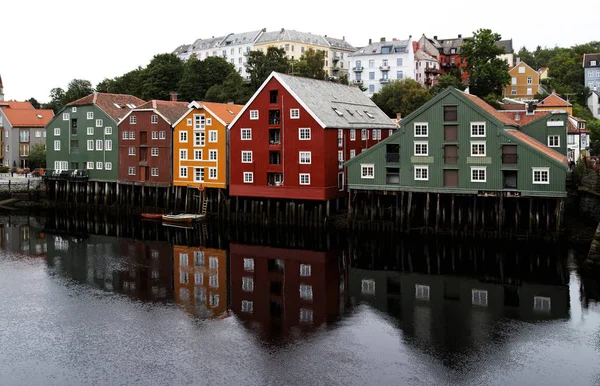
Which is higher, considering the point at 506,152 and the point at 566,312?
the point at 506,152

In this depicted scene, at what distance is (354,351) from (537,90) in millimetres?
67668

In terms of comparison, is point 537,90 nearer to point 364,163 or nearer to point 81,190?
point 364,163

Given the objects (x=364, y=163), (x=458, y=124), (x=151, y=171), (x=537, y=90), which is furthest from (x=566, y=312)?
(x=537, y=90)

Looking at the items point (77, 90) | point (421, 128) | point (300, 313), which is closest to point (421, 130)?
point (421, 128)

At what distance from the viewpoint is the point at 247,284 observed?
31312 millimetres

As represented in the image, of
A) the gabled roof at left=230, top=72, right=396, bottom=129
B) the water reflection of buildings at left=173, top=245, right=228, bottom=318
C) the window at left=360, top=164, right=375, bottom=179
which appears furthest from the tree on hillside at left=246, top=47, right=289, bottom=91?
the water reflection of buildings at left=173, top=245, right=228, bottom=318

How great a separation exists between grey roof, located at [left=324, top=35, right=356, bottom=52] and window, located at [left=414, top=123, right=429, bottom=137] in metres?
70.3

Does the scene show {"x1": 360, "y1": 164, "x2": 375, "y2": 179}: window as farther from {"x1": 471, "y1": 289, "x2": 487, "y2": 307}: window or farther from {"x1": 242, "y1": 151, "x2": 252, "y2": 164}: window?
{"x1": 471, "y1": 289, "x2": 487, "y2": 307}: window

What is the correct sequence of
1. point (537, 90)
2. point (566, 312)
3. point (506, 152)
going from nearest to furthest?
1. point (566, 312)
2. point (506, 152)
3. point (537, 90)

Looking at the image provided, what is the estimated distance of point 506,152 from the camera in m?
41.0

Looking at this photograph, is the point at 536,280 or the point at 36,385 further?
the point at 536,280

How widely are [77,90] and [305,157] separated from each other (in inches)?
2508

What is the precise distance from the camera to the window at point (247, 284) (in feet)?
99.5

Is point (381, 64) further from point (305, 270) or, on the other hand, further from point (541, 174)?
point (305, 270)
